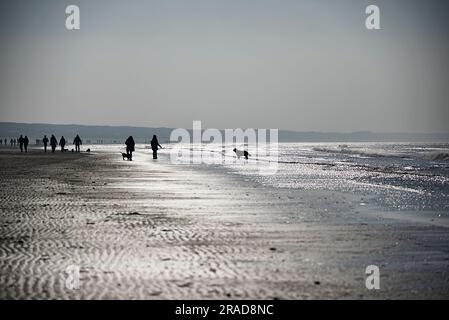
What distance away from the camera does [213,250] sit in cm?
912

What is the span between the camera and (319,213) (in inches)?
549

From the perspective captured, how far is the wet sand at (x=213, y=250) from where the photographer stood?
667 cm

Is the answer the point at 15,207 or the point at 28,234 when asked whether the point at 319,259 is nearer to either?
the point at 28,234

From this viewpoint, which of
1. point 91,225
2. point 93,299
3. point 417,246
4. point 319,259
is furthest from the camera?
point 91,225

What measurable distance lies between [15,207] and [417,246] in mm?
10486

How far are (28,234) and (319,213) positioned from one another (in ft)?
23.5

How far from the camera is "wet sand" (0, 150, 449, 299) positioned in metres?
6.67

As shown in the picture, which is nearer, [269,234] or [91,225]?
[269,234]
